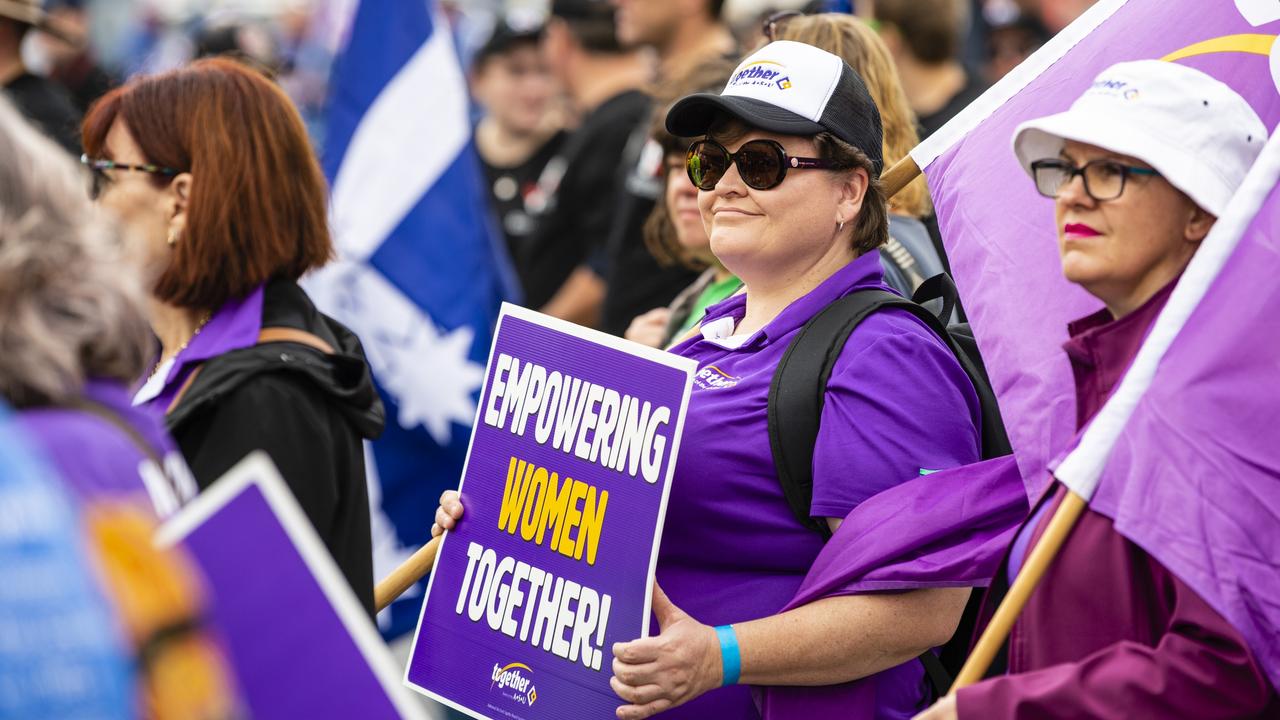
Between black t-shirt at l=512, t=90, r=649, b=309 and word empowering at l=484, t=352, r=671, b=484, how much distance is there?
3.87 meters

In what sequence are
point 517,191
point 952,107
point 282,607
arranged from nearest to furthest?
point 282,607 → point 952,107 → point 517,191

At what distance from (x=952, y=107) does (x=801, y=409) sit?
12.4 feet

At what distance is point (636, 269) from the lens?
5965 millimetres

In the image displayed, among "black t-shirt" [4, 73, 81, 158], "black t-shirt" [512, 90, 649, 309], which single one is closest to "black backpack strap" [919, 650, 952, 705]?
"black t-shirt" [512, 90, 649, 309]

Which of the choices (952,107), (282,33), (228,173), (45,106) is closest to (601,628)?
(228,173)

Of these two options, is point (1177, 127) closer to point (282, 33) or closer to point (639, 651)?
point (639, 651)

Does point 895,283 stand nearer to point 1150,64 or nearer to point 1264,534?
point 1150,64

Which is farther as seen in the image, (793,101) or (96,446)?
(793,101)

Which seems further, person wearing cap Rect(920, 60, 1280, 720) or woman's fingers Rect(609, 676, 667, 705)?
woman's fingers Rect(609, 676, 667, 705)

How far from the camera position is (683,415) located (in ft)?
9.91

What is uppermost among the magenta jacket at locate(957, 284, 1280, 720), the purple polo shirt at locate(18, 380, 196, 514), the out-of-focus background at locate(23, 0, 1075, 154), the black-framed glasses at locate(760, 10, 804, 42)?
the black-framed glasses at locate(760, 10, 804, 42)

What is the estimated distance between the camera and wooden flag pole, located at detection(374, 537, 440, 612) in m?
3.58

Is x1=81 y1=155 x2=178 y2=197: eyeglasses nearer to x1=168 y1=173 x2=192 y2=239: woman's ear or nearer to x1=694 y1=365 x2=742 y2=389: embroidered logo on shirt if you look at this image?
x1=168 y1=173 x2=192 y2=239: woman's ear

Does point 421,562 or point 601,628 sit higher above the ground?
point 601,628
